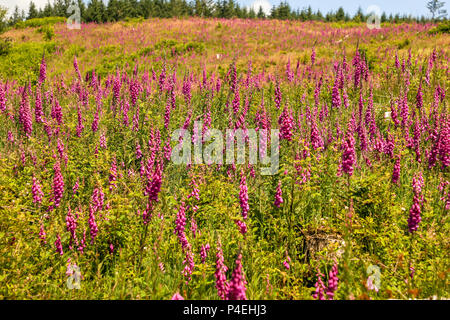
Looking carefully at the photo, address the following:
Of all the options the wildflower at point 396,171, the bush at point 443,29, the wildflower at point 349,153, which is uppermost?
the bush at point 443,29

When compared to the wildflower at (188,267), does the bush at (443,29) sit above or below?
above

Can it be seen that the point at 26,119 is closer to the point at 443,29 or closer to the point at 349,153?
the point at 349,153

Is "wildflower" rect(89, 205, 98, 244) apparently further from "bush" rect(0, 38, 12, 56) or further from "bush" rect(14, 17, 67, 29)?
"bush" rect(14, 17, 67, 29)

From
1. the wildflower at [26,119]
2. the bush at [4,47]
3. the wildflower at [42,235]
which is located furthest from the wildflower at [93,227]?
the bush at [4,47]

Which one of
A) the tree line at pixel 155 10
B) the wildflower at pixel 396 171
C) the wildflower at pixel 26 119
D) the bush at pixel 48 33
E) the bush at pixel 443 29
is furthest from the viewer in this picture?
the tree line at pixel 155 10

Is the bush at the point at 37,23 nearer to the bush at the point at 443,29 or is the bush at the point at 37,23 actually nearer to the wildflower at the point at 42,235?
the bush at the point at 443,29

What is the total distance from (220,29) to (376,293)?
97.8ft

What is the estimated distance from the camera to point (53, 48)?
26.1 metres

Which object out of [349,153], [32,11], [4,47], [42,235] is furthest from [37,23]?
[32,11]

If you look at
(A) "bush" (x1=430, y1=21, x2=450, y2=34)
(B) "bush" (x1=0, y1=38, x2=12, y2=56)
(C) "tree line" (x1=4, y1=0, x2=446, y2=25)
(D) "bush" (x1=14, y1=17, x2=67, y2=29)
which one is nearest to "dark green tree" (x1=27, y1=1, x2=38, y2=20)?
(C) "tree line" (x1=4, y1=0, x2=446, y2=25)

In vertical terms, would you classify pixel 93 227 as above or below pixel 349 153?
below

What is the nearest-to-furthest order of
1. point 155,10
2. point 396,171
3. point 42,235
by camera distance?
point 42,235
point 396,171
point 155,10
